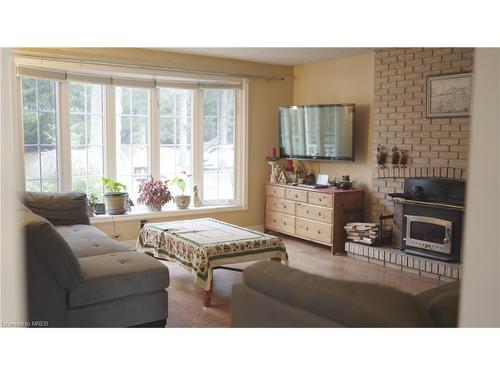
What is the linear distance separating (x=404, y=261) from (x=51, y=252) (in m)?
3.14

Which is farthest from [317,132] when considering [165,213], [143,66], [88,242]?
[88,242]

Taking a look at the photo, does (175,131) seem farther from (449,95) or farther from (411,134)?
(449,95)

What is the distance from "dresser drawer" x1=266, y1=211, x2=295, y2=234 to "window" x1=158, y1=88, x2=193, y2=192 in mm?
1057

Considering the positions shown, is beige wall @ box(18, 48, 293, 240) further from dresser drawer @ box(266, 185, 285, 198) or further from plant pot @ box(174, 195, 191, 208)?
plant pot @ box(174, 195, 191, 208)

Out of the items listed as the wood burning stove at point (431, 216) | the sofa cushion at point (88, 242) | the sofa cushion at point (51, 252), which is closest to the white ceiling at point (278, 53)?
the wood burning stove at point (431, 216)

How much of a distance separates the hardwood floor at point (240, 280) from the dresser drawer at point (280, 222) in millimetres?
163

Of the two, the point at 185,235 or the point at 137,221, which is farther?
the point at 137,221

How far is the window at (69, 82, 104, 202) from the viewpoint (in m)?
4.99

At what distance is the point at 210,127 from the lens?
233 inches

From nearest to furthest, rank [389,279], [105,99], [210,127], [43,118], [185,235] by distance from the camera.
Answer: [185,235], [389,279], [43,118], [105,99], [210,127]
